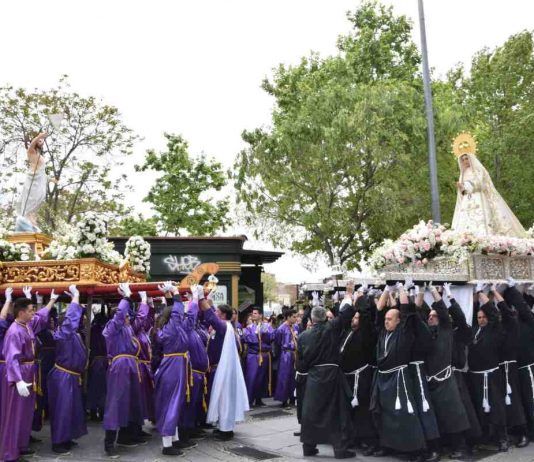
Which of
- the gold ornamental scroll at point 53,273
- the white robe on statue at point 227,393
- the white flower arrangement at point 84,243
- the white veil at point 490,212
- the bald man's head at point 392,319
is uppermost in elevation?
the white veil at point 490,212

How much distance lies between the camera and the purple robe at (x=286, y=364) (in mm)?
12406

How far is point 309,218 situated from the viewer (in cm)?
2180

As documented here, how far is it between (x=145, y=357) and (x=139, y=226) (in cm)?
1951

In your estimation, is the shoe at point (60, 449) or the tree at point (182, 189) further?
the tree at point (182, 189)

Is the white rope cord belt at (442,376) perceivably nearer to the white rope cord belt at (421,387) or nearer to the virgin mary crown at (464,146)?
the white rope cord belt at (421,387)

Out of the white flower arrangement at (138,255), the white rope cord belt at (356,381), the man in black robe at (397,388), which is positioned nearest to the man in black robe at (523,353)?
the man in black robe at (397,388)

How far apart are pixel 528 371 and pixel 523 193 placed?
1443cm

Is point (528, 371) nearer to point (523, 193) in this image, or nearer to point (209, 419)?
point (209, 419)

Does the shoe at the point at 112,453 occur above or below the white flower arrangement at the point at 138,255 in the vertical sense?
below

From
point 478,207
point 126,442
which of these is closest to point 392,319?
point 478,207

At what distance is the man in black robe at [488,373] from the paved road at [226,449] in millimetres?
379

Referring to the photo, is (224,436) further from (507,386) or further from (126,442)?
(507,386)

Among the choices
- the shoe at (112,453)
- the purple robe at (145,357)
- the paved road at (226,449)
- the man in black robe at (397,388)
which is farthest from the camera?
the purple robe at (145,357)

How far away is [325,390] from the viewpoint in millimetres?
7707
